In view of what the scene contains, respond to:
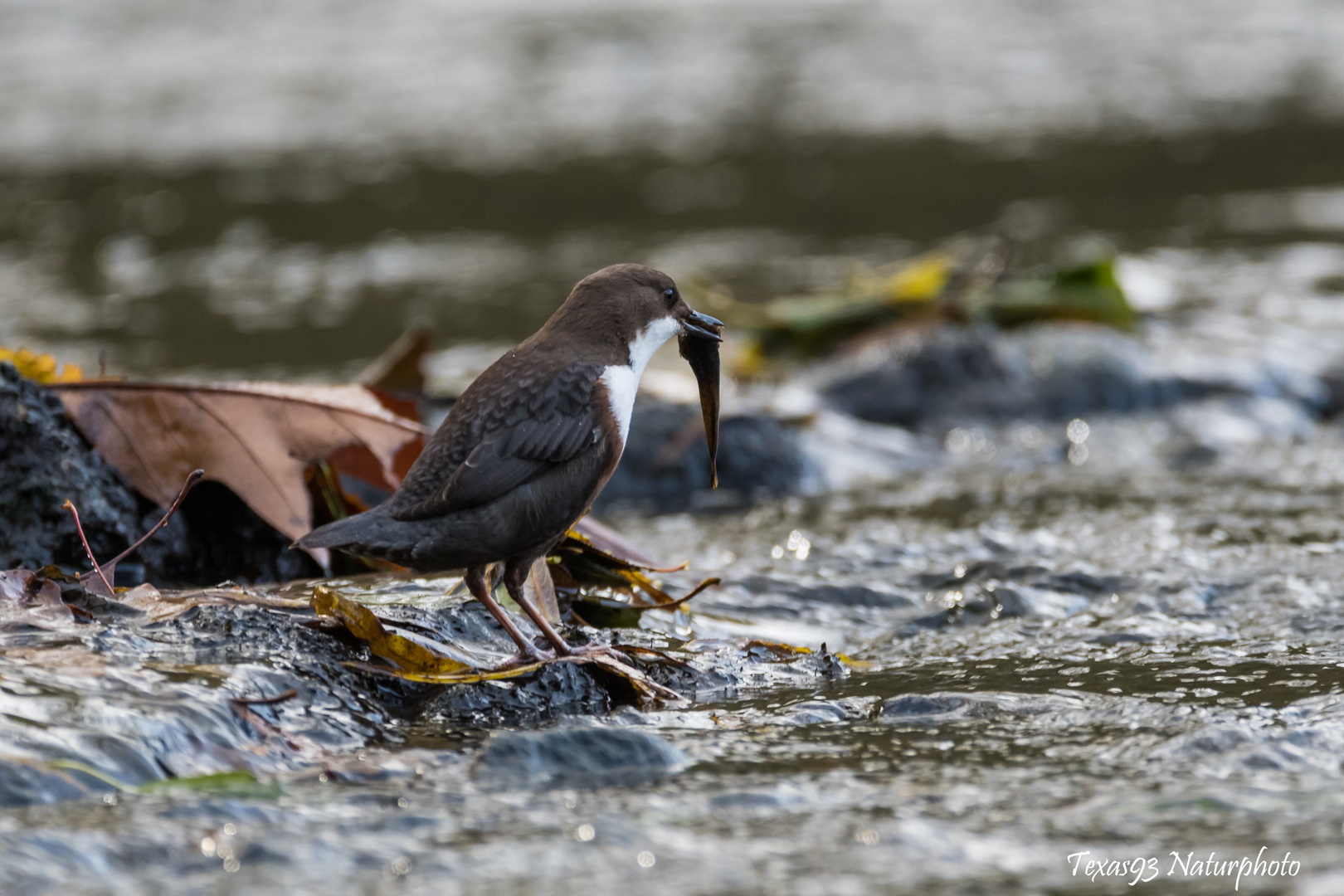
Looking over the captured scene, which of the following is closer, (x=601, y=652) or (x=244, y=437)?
(x=601, y=652)

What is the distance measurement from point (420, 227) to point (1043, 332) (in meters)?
5.81

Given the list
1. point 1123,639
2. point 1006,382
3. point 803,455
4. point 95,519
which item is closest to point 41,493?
point 95,519

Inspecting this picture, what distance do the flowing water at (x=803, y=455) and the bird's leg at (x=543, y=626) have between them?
0.22 meters

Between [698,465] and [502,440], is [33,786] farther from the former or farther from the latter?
[698,465]

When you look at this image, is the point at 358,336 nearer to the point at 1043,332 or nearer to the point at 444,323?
the point at 444,323

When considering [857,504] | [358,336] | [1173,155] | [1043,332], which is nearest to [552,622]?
[857,504]

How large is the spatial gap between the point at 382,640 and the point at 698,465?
295 centimetres

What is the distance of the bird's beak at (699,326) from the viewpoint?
144 inches

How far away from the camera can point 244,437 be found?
386 centimetres

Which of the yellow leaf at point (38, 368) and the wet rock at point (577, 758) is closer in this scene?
the wet rock at point (577, 758)

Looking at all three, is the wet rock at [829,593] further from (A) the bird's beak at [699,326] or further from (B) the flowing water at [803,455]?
(A) the bird's beak at [699,326]

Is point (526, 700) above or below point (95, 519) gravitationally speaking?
below

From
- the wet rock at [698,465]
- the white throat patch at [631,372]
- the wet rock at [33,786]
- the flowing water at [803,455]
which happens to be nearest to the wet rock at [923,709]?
the flowing water at [803,455]

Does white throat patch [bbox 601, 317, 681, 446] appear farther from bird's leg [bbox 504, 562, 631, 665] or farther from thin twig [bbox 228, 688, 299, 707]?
thin twig [bbox 228, 688, 299, 707]
